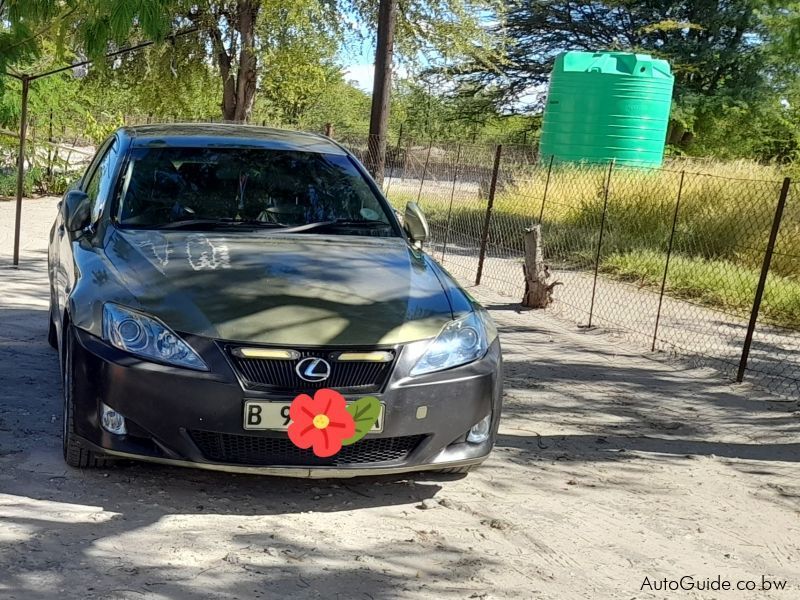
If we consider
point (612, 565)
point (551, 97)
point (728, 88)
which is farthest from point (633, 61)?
point (612, 565)

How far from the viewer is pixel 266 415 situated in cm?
405

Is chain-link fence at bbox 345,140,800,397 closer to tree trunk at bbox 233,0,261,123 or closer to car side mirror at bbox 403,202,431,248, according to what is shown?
car side mirror at bbox 403,202,431,248

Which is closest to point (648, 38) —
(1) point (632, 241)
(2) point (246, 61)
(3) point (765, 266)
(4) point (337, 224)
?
(2) point (246, 61)

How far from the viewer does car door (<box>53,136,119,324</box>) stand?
5.25 m

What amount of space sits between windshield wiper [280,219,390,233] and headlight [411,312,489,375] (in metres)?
1.15

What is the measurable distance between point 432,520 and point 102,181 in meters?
2.77

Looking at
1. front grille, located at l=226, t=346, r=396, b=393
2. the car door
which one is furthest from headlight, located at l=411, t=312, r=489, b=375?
the car door

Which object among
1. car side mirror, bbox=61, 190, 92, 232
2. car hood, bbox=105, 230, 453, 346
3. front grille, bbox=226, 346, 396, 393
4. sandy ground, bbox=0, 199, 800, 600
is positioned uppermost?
car side mirror, bbox=61, 190, 92, 232

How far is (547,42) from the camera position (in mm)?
36750

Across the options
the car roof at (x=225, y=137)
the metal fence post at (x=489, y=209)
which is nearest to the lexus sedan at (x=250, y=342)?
the car roof at (x=225, y=137)

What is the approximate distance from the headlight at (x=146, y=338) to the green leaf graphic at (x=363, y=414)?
0.62 meters

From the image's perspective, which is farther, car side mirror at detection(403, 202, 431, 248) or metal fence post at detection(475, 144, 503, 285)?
metal fence post at detection(475, 144, 503, 285)

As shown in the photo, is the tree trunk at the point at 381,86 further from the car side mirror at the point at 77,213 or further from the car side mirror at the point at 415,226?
the car side mirror at the point at 77,213

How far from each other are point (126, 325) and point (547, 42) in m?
34.5
